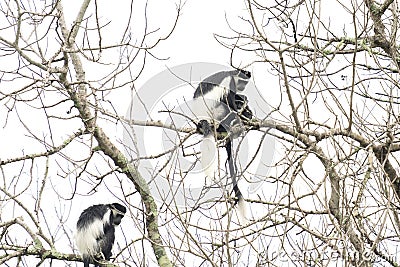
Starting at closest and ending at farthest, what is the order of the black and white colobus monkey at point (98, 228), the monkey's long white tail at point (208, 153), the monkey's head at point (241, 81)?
the monkey's long white tail at point (208, 153), the monkey's head at point (241, 81), the black and white colobus monkey at point (98, 228)

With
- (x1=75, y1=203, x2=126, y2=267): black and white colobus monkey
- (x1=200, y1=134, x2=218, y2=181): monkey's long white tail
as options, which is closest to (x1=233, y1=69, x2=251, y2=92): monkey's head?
(x1=200, y1=134, x2=218, y2=181): monkey's long white tail

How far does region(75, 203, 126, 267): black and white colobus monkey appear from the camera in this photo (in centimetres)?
Result: 545

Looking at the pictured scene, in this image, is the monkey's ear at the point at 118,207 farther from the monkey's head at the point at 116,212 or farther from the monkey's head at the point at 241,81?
the monkey's head at the point at 241,81

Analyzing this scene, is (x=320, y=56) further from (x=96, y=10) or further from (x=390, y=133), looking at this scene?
(x=96, y=10)

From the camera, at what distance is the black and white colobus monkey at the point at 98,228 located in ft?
17.9

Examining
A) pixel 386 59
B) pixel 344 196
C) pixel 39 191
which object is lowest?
pixel 344 196

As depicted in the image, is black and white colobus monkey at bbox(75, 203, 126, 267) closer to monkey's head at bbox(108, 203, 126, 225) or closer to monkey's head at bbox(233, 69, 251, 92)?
monkey's head at bbox(108, 203, 126, 225)

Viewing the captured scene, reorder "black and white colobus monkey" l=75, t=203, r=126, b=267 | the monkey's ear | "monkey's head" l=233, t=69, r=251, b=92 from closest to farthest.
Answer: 1. "monkey's head" l=233, t=69, r=251, b=92
2. "black and white colobus monkey" l=75, t=203, r=126, b=267
3. the monkey's ear

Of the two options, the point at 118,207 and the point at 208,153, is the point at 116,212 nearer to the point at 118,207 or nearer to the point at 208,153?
the point at 118,207

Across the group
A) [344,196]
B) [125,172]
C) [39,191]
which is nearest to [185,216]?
[344,196]

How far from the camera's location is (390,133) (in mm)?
3223

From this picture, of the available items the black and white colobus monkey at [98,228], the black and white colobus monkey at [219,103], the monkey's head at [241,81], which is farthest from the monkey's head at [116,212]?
the monkey's head at [241,81]

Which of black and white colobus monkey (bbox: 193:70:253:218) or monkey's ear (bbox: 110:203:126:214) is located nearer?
black and white colobus monkey (bbox: 193:70:253:218)

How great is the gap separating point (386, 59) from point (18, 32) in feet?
8.54
